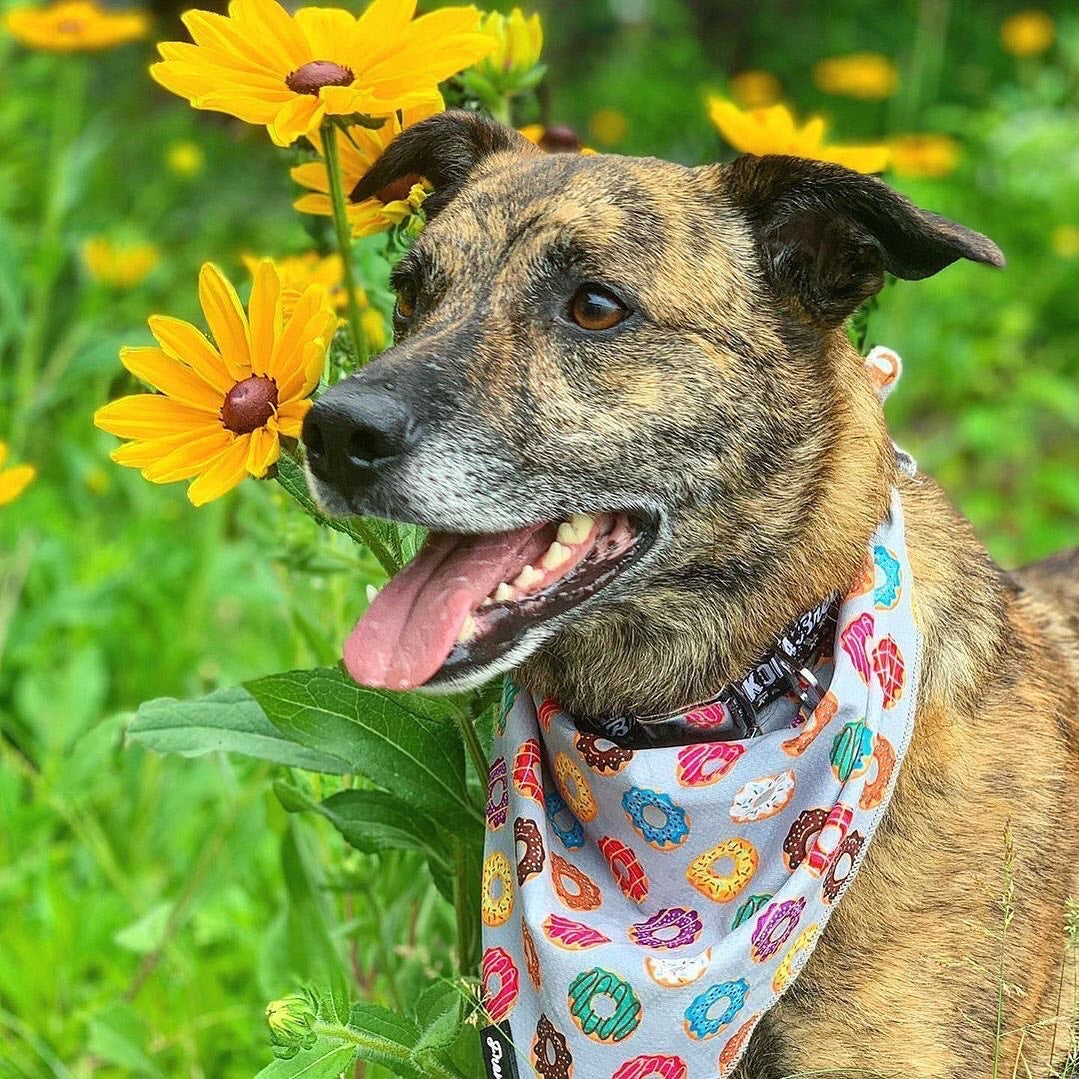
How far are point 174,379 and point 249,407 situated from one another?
0.13 m

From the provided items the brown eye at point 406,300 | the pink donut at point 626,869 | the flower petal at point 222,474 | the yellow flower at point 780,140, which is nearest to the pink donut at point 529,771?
the pink donut at point 626,869

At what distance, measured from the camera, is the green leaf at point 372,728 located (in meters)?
2.32

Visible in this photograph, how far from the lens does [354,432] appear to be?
82.0 inches

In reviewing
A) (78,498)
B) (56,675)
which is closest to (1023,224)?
(78,498)

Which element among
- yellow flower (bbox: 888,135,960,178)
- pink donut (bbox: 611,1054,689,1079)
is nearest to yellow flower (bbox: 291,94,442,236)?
pink donut (bbox: 611,1054,689,1079)

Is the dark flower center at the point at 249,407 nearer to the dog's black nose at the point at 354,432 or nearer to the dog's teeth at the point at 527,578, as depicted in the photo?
the dog's black nose at the point at 354,432

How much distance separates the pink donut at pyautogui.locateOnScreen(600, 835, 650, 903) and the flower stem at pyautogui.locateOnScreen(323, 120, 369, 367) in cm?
86

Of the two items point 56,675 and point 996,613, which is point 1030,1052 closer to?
point 996,613

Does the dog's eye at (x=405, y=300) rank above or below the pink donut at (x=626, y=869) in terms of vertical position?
above

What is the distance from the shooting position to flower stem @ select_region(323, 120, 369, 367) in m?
2.28

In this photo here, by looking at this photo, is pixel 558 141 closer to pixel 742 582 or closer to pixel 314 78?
pixel 314 78

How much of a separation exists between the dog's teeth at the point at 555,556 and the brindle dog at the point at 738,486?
0.25ft

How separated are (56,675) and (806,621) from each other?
2.58 meters

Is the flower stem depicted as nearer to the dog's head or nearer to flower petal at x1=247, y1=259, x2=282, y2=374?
the dog's head
